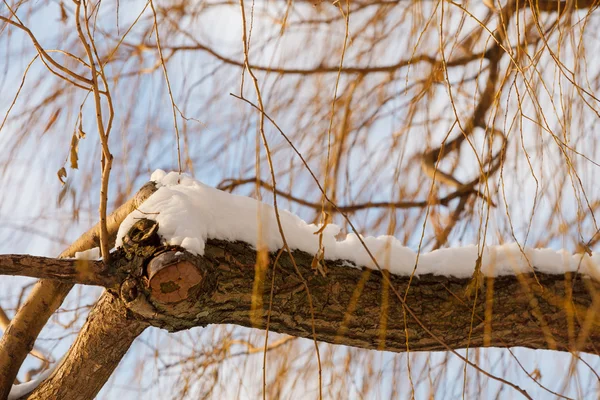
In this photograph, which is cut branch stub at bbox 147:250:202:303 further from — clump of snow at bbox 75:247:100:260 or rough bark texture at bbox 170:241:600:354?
clump of snow at bbox 75:247:100:260

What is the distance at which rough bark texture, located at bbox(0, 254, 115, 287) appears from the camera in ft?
3.65

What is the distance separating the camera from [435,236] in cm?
229

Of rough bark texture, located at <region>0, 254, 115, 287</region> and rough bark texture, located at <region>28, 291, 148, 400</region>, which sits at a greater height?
rough bark texture, located at <region>0, 254, 115, 287</region>

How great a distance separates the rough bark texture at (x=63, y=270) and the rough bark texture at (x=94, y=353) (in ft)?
0.24

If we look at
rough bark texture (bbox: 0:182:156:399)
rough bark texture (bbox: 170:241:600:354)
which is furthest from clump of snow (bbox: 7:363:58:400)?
rough bark texture (bbox: 170:241:600:354)

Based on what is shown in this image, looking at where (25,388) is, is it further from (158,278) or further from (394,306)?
(394,306)

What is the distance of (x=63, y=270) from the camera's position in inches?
44.9

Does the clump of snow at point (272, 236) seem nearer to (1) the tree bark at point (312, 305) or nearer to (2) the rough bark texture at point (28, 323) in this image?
(1) the tree bark at point (312, 305)

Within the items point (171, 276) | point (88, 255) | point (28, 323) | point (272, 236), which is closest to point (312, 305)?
point (272, 236)

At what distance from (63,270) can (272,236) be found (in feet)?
1.33

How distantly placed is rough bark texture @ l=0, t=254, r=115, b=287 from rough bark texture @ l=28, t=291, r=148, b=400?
7 cm

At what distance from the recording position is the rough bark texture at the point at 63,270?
1.11 m

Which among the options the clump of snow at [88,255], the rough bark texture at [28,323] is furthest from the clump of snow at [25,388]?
the clump of snow at [88,255]

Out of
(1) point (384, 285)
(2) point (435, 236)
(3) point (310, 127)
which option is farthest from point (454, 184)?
(1) point (384, 285)
